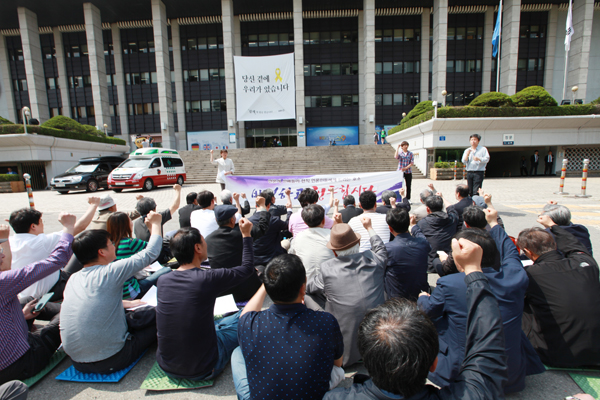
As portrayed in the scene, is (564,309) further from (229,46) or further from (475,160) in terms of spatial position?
(229,46)

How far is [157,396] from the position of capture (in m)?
2.40

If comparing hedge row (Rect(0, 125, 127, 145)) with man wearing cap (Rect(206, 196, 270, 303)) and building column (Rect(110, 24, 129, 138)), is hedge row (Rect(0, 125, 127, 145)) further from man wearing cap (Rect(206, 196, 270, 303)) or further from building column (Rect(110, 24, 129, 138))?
man wearing cap (Rect(206, 196, 270, 303))

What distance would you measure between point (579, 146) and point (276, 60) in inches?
952

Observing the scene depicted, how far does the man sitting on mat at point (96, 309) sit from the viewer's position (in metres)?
2.44

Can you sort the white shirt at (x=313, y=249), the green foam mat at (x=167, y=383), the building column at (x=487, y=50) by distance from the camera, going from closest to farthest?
the green foam mat at (x=167, y=383) < the white shirt at (x=313, y=249) < the building column at (x=487, y=50)

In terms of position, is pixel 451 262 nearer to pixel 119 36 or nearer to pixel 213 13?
pixel 213 13

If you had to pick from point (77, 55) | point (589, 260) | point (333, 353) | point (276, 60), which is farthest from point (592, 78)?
point (77, 55)

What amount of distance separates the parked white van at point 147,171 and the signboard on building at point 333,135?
20.3 metres

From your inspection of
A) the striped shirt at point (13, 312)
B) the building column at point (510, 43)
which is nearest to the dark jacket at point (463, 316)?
the striped shirt at point (13, 312)

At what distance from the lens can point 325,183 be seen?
941cm

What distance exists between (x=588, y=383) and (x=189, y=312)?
3036 millimetres

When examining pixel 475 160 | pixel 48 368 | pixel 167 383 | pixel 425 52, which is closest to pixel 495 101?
pixel 475 160

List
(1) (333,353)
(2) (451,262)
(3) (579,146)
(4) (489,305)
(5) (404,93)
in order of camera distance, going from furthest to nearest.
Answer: (5) (404,93) → (3) (579,146) → (2) (451,262) → (1) (333,353) → (4) (489,305)

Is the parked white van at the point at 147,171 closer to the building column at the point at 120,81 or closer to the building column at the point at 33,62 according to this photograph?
the building column at the point at 120,81
